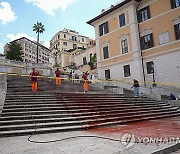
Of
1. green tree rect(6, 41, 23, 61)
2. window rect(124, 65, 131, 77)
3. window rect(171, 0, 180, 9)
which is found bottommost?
window rect(124, 65, 131, 77)

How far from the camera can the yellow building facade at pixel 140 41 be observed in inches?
843

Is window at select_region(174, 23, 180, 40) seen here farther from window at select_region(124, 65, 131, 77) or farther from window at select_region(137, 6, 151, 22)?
window at select_region(124, 65, 131, 77)

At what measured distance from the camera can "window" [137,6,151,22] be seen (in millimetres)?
24234

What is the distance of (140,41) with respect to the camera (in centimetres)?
2466

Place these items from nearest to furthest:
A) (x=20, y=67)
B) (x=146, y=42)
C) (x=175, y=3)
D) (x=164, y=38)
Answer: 1. (x=175, y=3)
2. (x=164, y=38)
3. (x=146, y=42)
4. (x=20, y=67)

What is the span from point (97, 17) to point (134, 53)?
899 centimetres

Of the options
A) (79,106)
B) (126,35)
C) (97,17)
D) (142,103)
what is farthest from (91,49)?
(79,106)

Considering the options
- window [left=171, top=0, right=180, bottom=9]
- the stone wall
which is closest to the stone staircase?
window [left=171, top=0, right=180, bottom=9]

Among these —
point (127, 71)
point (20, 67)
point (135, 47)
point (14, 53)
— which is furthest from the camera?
point (14, 53)

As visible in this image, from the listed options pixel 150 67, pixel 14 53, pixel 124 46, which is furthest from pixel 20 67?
pixel 150 67

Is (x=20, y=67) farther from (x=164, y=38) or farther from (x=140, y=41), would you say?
(x=164, y=38)

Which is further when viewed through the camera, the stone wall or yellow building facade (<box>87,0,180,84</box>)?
the stone wall

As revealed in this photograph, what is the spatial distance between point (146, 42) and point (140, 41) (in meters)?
0.87

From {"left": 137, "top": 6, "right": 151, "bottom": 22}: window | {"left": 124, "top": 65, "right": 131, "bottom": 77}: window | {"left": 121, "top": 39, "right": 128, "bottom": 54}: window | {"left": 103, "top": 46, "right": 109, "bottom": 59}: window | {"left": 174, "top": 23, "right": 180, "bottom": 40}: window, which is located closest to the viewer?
{"left": 174, "top": 23, "right": 180, "bottom": 40}: window
